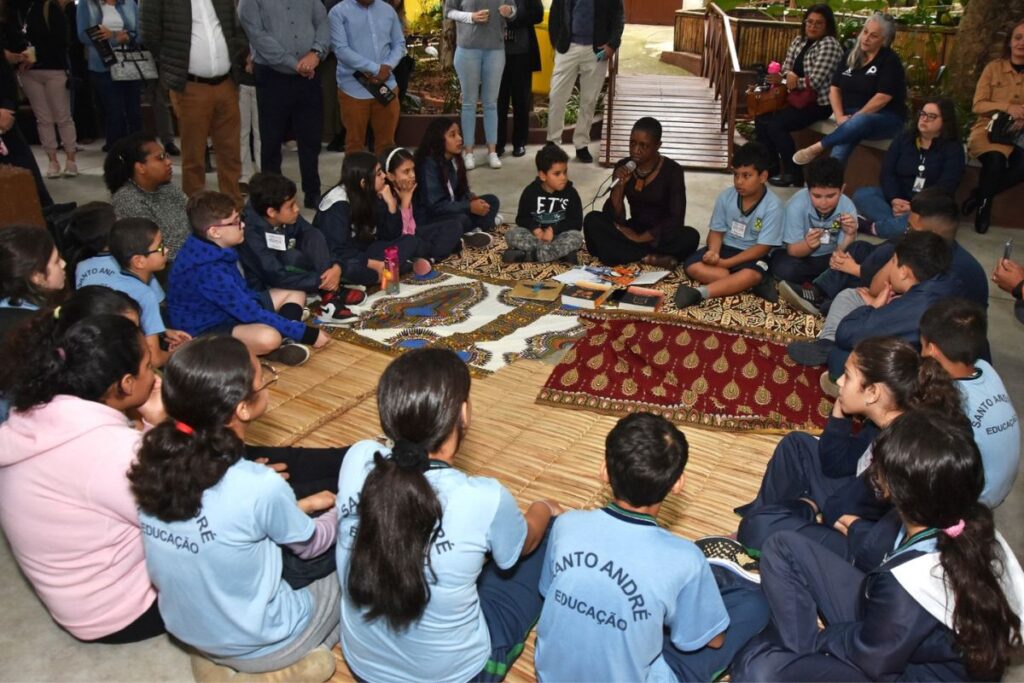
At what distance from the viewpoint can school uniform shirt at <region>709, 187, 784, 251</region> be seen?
4.55m

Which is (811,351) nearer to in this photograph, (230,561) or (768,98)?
(230,561)

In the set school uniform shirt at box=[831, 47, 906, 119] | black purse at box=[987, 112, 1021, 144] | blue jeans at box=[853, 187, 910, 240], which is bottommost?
blue jeans at box=[853, 187, 910, 240]

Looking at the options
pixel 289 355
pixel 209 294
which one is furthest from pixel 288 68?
pixel 289 355

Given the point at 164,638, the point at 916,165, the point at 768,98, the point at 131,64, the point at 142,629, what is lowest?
the point at 164,638

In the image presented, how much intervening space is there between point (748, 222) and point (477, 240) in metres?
1.65

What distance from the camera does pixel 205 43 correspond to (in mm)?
5348

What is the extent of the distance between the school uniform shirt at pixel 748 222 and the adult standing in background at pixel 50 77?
4.96 m

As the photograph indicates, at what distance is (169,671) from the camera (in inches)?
92.0

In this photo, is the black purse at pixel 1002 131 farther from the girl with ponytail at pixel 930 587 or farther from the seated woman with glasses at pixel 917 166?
the girl with ponytail at pixel 930 587

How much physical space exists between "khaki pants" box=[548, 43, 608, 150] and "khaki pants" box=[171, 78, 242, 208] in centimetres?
277

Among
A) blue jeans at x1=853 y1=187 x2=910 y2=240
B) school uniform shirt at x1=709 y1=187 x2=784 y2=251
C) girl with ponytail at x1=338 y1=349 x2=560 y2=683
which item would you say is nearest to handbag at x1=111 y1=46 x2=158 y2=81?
school uniform shirt at x1=709 y1=187 x2=784 y2=251

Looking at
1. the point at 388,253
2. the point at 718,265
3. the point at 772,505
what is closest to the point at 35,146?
the point at 388,253

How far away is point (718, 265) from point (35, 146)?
255 inches

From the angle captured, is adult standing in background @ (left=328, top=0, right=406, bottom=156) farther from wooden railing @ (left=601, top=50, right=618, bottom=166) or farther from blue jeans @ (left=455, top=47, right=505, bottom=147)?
wooden railing @ (left=601, top=50, right=618, bottom=166)
